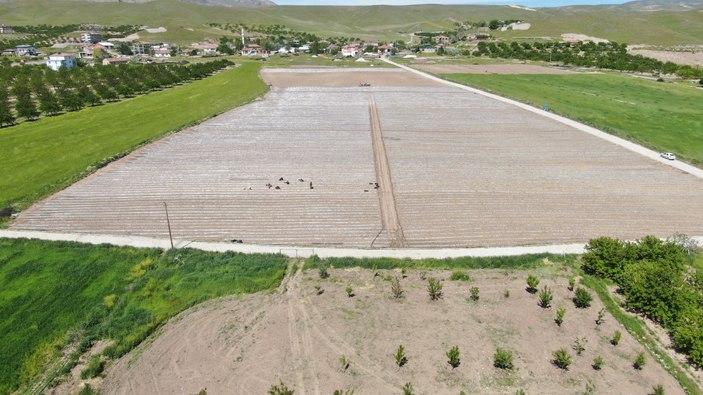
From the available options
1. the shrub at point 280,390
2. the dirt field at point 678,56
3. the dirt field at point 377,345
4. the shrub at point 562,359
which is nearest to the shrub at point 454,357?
the dirt field at point 377,345

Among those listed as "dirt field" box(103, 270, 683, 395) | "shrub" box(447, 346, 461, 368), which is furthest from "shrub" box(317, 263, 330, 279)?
"shrub" box(447, 346, 461, 368)

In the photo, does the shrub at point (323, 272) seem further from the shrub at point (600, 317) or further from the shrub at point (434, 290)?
the shrub at point (600, 317)

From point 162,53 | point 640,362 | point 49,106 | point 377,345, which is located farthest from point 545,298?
point 162,53

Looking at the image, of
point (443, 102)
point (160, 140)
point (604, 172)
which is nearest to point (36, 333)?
point (160, 140)

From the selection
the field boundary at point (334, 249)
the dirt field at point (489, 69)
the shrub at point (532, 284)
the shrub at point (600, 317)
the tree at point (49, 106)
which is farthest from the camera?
the dirt field at point (489, 69)

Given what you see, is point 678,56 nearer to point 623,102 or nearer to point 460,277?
point 623,102

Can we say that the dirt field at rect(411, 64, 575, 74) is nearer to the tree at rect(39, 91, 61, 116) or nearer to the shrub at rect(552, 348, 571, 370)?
the tree at rect(39, 91, 61, 116)

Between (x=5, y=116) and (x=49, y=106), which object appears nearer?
(x=5, y=116)
